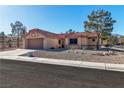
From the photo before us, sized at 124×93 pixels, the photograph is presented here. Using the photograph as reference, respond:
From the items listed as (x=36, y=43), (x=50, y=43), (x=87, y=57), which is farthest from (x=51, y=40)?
(x=87, y=57)

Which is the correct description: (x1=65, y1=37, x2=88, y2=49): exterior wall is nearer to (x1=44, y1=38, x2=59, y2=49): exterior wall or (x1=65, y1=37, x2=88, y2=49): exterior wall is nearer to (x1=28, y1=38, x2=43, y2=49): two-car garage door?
(x1=44, y1=38, x2=59, y2=49): exterior wall

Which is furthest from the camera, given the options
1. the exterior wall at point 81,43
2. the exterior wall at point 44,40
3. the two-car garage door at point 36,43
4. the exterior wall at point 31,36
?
the exterior wall at point 81,43

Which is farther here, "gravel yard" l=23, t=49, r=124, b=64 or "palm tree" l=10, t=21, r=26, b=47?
"palm tree" l=10, t=21, r=26, b=47

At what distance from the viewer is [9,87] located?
6785 mm

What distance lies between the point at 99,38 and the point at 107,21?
3878 mm

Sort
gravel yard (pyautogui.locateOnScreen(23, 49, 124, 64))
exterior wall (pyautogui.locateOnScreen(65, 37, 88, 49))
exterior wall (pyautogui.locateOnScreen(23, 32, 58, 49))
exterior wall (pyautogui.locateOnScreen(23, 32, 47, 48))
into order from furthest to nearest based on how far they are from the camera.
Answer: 1. exterior wall (pyautogui.locateOnScreen(65, 37, 88, 49))
2. exterior wall (pyautogui.locateOnScreen(23, 32, 47, 48))
3. exterior wall (pyautogui.locateOnScreen(23, 32, 58, 49))
4. gravel yard (pyautogui.locateOnScreen(23, 49, 124, 64))

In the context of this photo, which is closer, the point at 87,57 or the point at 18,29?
the point at 87,57

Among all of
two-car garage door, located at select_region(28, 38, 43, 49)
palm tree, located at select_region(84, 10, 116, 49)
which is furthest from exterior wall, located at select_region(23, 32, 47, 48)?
palm tree, located at select_region(84, 10, 116, 49)

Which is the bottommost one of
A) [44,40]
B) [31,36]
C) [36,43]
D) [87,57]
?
[87,57]

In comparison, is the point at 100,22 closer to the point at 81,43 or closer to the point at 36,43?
the point at 81,43

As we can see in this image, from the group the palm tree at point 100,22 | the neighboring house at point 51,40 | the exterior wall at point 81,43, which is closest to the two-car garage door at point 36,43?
the neighboring house at point 51,40

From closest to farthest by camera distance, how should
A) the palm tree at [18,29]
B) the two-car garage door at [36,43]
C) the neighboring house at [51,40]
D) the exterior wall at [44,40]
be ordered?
the exterior wall at [44,40], the neighboring house at [51,40], the two-car garage door at [36,43], the palm tree at [18,29]

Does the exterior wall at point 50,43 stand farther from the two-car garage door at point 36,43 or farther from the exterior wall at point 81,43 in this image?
the exterior wall at point 81,43

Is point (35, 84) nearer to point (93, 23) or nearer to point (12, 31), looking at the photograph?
point (93, 23)
